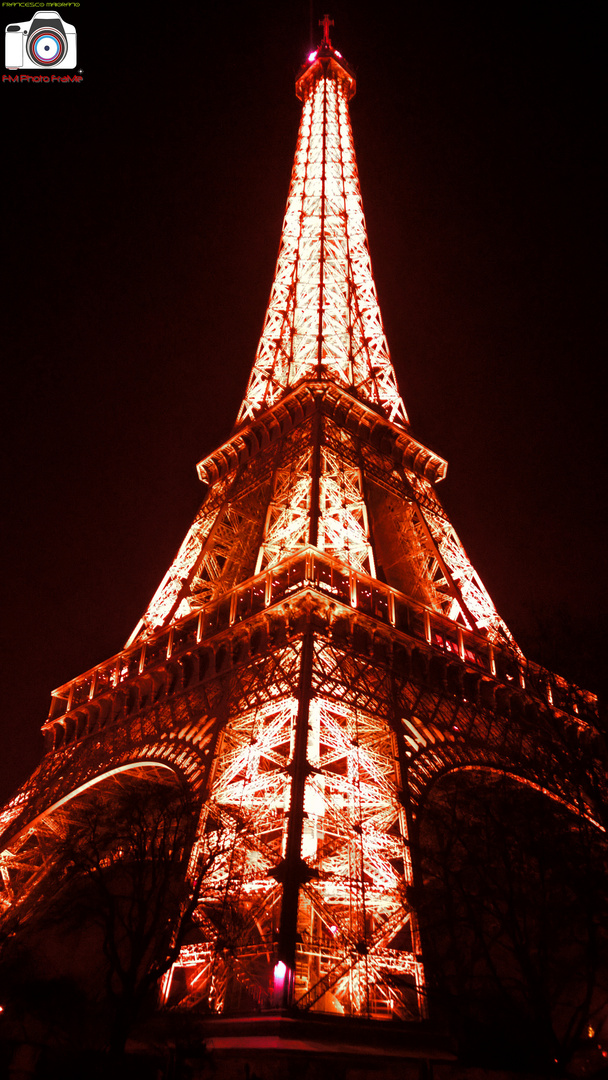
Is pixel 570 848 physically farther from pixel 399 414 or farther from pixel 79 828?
pixel 399 414

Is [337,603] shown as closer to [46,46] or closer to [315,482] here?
[315,482]

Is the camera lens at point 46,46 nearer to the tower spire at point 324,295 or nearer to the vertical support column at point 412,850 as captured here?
the tower spire at point 324,295

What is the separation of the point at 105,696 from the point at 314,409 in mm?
14094

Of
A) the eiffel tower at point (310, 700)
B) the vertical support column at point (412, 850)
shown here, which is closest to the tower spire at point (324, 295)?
the eiffel tower at point (310, 700)

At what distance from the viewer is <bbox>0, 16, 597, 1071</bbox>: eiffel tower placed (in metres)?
16.6

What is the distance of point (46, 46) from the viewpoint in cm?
3133

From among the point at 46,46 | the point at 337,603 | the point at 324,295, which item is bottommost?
the point at 337,603

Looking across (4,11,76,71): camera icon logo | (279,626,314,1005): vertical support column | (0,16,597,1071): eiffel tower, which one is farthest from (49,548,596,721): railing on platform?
(4,11,76,71): camera icon logo

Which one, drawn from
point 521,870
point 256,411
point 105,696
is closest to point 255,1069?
point 521,870

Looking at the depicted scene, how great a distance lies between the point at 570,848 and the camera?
17.0 metres

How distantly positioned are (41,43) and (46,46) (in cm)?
35

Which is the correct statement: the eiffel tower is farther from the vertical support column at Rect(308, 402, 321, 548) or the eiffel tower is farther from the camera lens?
the camera lens

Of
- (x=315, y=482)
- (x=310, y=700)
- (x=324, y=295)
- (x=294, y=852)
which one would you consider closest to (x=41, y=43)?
(x=324, y=295)

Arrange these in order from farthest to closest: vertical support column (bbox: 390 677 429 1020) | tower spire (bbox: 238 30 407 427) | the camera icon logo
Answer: tower spire (bbox: 238 30 407 427)
the camera icon logo
vertical support column (bbox: 390 677 429 1020)
